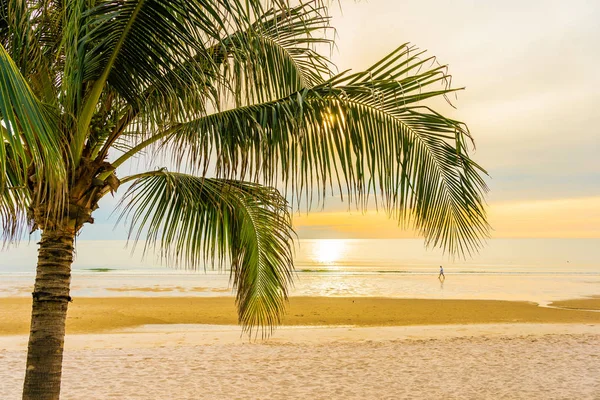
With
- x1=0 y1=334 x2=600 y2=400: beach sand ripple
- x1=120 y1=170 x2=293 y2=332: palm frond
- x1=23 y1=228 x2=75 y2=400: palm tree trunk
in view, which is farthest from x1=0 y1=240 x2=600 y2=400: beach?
x1=23 y1=228 x2=75 y2=400: palm tree trunk

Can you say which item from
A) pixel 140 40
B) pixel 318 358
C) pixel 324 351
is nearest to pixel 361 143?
pixel 140 40

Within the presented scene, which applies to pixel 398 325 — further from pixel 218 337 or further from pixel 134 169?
pixel 134 169

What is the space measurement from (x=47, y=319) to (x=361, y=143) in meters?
2.44

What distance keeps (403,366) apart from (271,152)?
646 cm

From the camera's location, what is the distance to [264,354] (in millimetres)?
9375

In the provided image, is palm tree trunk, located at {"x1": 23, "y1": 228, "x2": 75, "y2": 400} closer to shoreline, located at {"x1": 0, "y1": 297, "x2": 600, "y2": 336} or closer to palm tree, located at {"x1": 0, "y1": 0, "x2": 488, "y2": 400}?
palm tree, located at {"x1": 0, "y1": 0, "x2": 488, "y2": 400}

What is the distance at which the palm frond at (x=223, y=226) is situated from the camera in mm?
4340

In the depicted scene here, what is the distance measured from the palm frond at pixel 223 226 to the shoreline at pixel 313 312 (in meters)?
9.68

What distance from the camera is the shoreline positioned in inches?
587

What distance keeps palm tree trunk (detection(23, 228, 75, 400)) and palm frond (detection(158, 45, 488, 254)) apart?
121 cm

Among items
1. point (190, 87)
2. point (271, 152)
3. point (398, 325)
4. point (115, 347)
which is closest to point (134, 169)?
point (190, 87)

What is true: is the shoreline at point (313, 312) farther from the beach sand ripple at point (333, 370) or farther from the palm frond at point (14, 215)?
the palm frond at point (14, 215)

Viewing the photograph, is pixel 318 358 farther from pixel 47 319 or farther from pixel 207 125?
pixel 207 125

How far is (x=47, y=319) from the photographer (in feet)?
11.5
